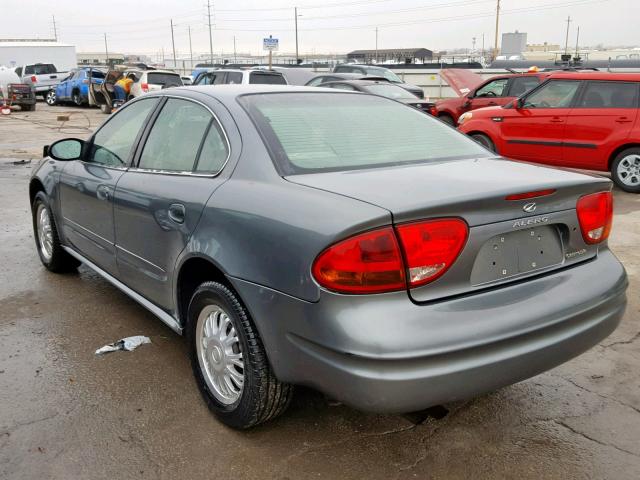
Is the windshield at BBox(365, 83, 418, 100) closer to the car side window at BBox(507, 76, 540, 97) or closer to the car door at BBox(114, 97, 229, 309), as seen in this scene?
the car side window at BBox(507, 76, 540, 97)

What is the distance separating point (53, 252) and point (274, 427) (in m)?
2.99

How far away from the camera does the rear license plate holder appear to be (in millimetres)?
2400

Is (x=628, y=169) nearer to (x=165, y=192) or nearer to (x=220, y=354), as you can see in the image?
(x=165, y=192)

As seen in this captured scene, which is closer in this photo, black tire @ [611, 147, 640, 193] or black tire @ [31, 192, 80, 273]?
black tire @ [31, 192, 80, 273]

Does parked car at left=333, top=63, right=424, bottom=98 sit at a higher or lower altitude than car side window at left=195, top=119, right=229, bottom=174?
higher

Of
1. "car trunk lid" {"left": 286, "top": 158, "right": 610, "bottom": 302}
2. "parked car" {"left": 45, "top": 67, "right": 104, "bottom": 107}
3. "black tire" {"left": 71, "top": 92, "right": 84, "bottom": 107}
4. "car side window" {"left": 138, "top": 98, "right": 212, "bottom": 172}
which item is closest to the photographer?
"car trunk lid" {"left": 286, "top": 158, "right": 610, "bottom": 302}

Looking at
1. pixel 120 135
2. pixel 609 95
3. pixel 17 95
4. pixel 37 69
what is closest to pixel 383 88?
pixel 609 95

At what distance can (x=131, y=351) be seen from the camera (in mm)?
3703

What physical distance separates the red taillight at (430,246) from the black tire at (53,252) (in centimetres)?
353

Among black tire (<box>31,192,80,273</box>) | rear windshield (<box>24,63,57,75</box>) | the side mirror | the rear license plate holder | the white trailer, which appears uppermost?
the white trailer

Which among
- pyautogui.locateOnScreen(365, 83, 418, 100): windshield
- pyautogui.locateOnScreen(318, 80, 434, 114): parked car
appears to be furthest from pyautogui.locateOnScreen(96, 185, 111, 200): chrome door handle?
pyautogui.locateOnScreen(365, 83, 418, 100): windshield

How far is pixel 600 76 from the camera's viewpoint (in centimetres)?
881

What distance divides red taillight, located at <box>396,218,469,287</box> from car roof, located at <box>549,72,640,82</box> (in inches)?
295

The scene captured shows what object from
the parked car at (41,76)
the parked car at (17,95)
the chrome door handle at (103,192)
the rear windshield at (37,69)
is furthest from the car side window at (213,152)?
the rear windshield at (37,69)
